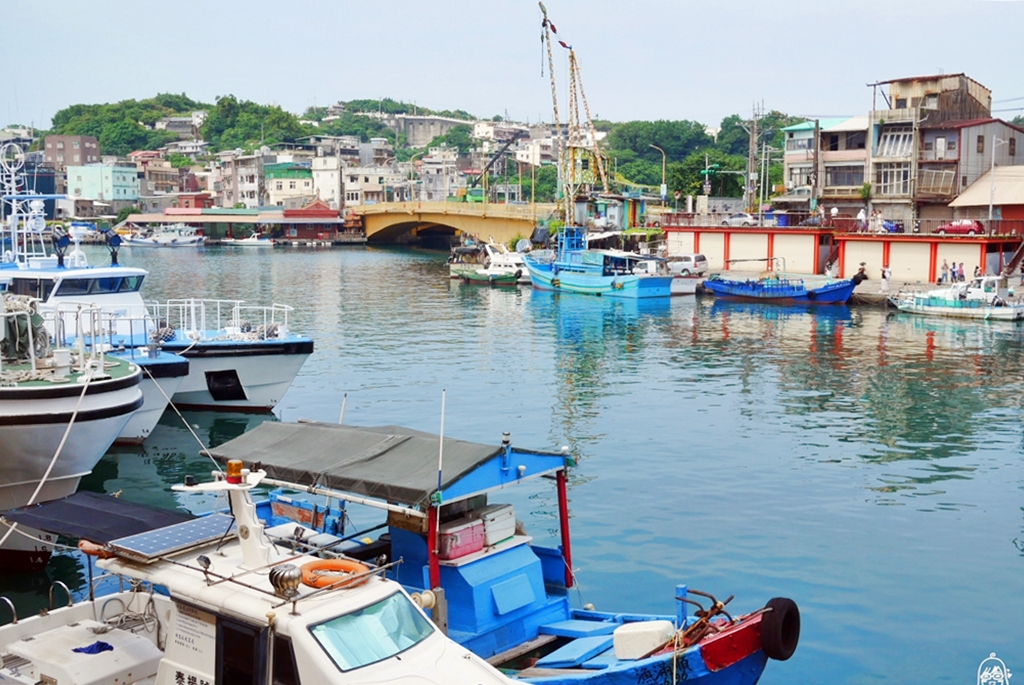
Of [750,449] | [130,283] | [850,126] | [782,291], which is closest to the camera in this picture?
[750,449]

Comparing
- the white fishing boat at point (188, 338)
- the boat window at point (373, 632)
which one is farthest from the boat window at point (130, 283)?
the boat window at point (373, 632)

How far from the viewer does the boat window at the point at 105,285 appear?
96.9 feet

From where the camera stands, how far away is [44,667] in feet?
35.0

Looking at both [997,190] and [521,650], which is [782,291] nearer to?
[997,190]

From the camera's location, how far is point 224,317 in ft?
182

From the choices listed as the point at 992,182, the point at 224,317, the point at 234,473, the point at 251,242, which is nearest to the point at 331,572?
the point at 234,473

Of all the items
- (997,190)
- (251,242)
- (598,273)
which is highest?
(997,190)

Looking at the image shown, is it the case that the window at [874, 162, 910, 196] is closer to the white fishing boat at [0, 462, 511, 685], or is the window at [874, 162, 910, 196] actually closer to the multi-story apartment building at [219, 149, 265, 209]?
the white fishing boat at [0, 462, 511, 685]

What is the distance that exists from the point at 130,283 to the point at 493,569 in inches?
830

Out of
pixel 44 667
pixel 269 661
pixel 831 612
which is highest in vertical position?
pixel 269 661

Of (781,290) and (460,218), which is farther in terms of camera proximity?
(460,218)

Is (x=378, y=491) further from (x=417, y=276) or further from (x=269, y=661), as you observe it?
(x=417, y=276)

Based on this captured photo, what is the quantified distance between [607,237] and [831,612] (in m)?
72.7

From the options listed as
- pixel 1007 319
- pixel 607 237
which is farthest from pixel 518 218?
pixel 1007 319
